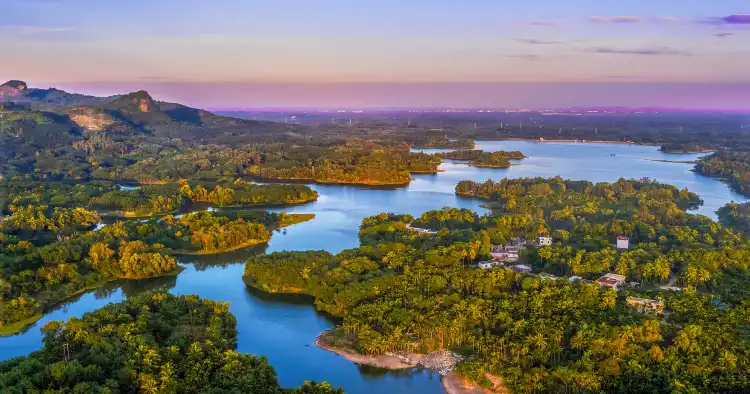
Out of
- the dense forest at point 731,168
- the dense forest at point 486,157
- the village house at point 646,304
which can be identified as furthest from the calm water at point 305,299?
the village house at point 646,304

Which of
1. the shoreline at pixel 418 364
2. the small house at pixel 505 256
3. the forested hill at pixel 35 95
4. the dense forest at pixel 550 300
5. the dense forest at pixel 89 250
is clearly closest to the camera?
the dense forest at pixel 550 300

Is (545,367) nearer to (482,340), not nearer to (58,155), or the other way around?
(482,340)

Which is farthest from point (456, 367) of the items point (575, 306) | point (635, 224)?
point (635, 224)

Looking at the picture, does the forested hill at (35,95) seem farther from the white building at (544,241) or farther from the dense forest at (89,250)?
the white building at (544,241)

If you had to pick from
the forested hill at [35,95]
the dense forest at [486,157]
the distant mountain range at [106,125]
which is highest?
the forested hill at [35,95]

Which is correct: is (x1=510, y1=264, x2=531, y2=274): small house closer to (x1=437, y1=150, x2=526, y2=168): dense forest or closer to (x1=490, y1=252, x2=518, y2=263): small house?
(x1=490, y1=252, x2=518, y2=263): small house

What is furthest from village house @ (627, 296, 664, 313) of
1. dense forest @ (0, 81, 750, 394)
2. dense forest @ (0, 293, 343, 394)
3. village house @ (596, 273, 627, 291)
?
dense forest @ (0, 293, 343, 394)

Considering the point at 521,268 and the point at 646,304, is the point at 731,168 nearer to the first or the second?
the point at 521,268
